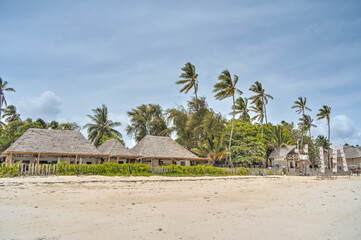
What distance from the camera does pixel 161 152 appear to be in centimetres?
2570

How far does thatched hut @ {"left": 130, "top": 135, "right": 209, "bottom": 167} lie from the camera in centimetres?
2519

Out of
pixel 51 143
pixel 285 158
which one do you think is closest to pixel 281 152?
pixel 285 158

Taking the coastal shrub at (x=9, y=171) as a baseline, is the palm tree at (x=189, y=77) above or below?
above

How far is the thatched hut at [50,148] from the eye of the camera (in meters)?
19.9

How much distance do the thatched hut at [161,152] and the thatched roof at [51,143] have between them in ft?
16.0

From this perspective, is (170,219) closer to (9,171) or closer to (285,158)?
(9,171)

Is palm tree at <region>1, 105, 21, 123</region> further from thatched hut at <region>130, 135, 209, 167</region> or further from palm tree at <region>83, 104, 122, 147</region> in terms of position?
thatched hut at <region>130, 135, 209, 167</region>

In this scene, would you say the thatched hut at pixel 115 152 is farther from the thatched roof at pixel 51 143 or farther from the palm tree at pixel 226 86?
the palm tree at pixel 226 86

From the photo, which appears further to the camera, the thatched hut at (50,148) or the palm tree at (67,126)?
the palm tree at (67,126)

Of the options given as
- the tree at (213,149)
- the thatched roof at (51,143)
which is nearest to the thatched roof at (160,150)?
the tree at (213,149)

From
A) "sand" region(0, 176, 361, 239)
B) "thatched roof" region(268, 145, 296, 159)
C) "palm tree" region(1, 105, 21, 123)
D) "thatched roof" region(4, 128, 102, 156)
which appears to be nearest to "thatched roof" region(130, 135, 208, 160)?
"thatched roof" region(4, 128, 102, 156)

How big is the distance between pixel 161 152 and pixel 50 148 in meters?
9.79

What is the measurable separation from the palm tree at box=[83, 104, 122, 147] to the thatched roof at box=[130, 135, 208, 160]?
10767mm

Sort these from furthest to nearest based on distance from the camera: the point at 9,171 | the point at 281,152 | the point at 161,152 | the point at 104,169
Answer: the point at 281,152, the point at 161,152, the point at 104,169, the point at 9,171
